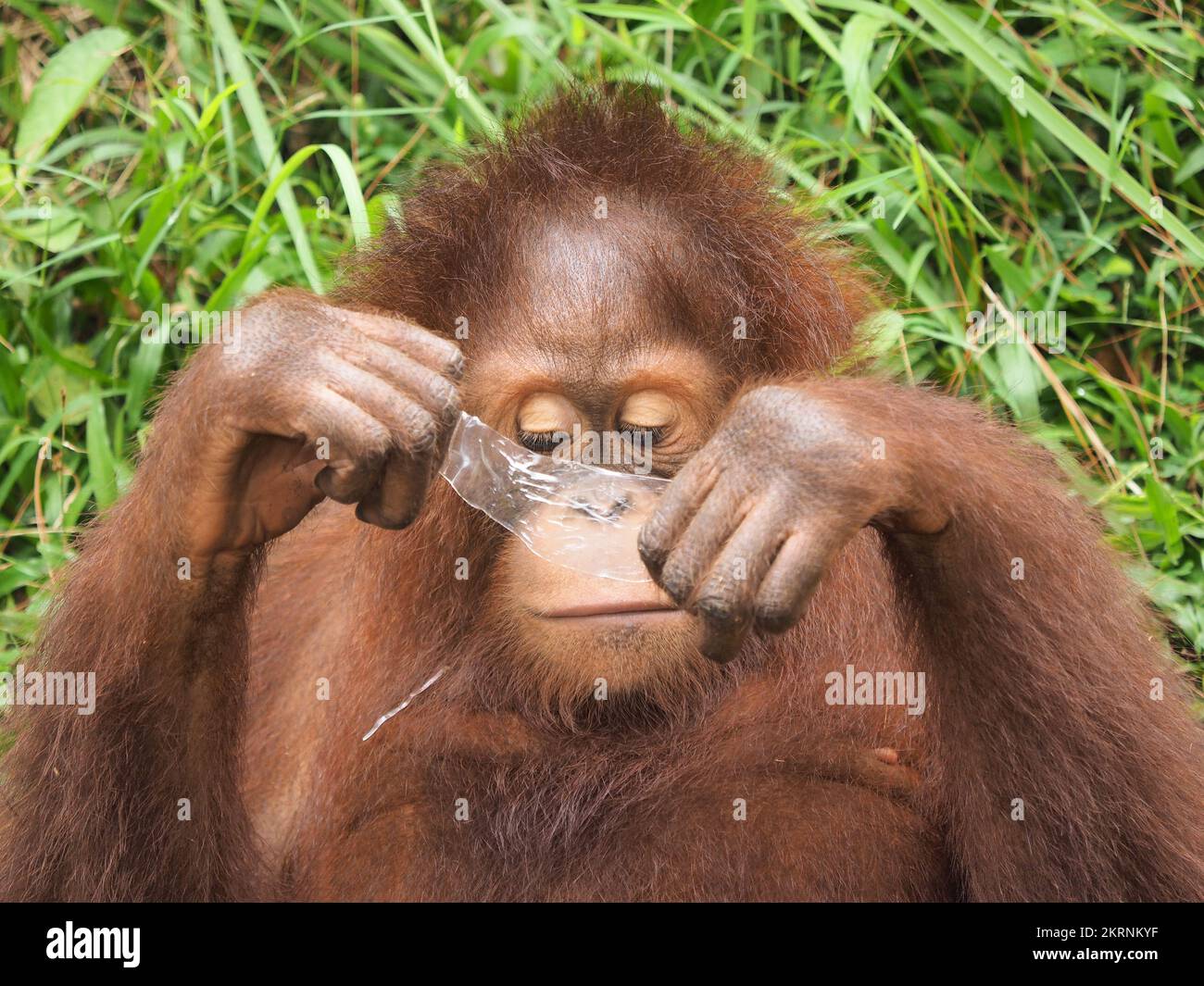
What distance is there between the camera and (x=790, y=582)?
2.56 metres

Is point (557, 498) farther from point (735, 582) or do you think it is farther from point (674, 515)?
point (735, 582)

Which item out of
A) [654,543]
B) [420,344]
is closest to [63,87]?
[420,344]

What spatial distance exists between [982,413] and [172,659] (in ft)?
5.12

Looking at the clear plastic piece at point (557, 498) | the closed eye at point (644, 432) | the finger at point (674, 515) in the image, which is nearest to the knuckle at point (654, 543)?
the finger at point (674, 515)

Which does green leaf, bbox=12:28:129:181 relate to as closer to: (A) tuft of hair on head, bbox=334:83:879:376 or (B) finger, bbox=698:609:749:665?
(A) tuft of hair on head, bbox=334:83:879:376

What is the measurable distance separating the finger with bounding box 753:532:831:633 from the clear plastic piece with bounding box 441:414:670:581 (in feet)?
1.52

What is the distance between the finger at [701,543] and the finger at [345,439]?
0.48m

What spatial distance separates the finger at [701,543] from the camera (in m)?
2.61

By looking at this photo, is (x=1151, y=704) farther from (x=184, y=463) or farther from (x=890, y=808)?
(x=184, y=463)

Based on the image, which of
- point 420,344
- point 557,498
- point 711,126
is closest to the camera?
point 420,344

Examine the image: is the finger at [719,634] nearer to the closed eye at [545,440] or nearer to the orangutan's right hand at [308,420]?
the orangutan's right hand at [308,420]

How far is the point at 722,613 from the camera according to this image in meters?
2.56

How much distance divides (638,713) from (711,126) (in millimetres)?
1931

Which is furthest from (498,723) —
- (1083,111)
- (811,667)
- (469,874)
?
(1083,111)
